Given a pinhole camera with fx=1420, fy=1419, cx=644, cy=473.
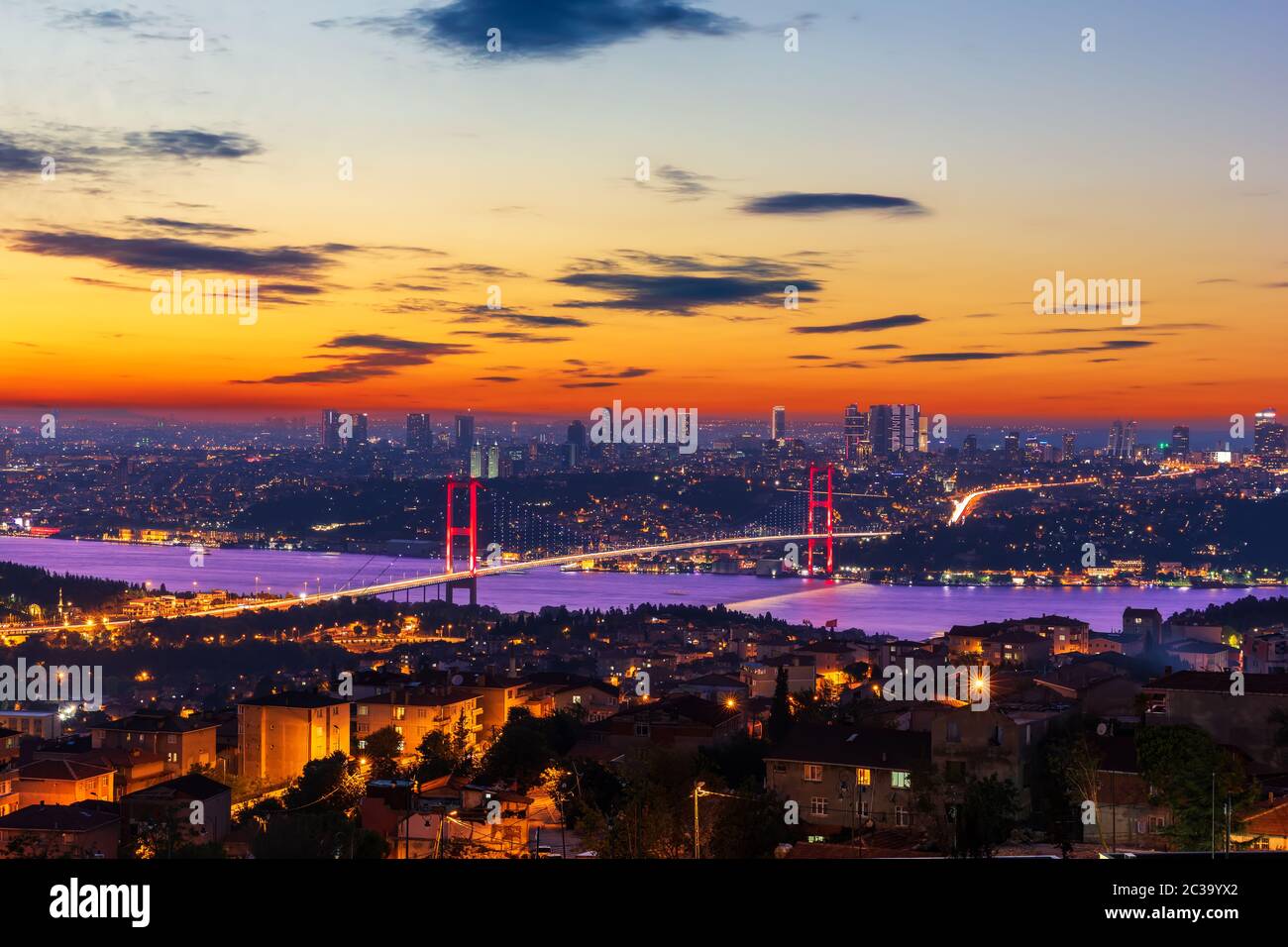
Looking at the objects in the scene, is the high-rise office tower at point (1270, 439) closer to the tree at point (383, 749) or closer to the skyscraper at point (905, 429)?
the skyscraper at point (905, 429)

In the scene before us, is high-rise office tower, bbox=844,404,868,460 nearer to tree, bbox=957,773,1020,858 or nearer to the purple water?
the purple water

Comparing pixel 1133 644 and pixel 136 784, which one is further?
pixel 1133 644

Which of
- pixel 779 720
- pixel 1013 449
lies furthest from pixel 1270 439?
pixel 779 720

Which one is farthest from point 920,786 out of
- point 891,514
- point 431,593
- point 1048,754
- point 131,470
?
point 131,470

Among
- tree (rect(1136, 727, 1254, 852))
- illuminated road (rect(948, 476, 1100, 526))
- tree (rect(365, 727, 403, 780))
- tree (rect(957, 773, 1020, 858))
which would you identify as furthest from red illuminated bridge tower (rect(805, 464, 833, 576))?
tree (rect(1136, 727, 1254, 852))

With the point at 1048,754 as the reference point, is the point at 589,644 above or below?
below
